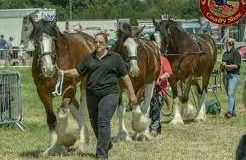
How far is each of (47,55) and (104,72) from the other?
35.7 inches

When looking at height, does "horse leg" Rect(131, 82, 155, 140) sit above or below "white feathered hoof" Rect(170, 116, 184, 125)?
above

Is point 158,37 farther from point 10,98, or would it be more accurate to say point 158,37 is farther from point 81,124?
point 81,124

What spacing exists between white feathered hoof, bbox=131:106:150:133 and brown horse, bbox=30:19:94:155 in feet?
3.66

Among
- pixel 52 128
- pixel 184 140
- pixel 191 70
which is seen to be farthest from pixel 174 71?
pixel 52 128

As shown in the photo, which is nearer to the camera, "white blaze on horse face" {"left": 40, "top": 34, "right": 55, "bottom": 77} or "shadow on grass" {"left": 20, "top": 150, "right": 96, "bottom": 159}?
"white blaze on horse face" {"left": 40, "top": 34, "right": 55, "bottom": 77}

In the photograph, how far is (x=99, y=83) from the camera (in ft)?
31.2

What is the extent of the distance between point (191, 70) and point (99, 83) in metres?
6.47

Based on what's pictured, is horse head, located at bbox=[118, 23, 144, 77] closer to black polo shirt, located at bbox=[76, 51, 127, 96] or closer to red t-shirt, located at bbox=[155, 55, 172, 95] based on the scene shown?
red t-shirt, located at bbox=[155, 55, 172, 95]

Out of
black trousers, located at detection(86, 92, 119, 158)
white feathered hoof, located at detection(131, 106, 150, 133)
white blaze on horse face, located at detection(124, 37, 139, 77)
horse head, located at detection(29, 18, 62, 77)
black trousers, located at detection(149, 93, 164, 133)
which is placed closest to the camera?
black trousers, located at detection(86, 92, 119, 158)

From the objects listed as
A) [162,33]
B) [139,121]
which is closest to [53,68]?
[139,121]

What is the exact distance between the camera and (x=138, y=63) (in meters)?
12.1

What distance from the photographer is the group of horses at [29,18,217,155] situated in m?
10.0

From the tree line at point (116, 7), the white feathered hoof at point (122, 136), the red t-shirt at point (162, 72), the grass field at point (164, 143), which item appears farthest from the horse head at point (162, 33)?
the tree line at point (116, 7)

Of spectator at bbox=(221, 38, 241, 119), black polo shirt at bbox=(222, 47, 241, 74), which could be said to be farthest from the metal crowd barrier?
black polo shirt at bbox=(222, 47, 241, 74)
